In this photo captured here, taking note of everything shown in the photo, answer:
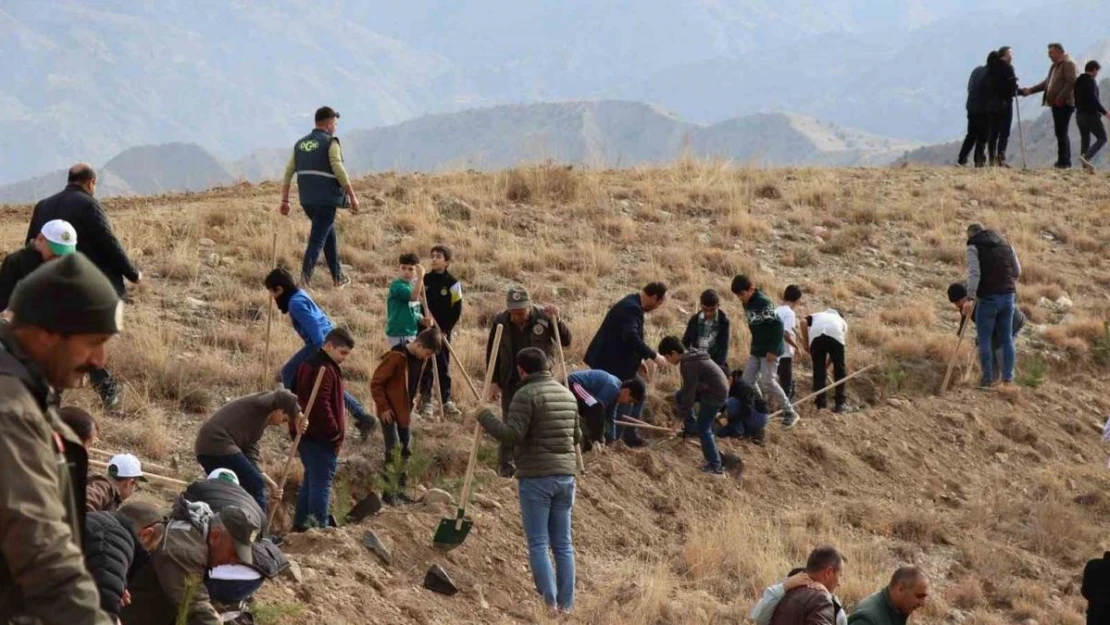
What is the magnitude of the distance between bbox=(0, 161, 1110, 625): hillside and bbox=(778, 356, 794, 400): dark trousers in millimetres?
321

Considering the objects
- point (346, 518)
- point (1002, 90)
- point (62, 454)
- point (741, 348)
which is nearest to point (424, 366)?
point (346, 518)

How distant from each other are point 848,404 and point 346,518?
609 cm

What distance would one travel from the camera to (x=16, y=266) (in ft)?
32.2

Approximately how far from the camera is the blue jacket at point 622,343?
11703 millimetres

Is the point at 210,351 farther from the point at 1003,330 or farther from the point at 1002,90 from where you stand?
the point at 1002,90

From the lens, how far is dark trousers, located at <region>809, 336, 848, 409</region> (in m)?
13.7

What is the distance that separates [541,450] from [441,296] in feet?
11.9

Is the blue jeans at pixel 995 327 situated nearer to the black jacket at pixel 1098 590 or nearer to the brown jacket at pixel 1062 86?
the black jacket at pixel 1098 590

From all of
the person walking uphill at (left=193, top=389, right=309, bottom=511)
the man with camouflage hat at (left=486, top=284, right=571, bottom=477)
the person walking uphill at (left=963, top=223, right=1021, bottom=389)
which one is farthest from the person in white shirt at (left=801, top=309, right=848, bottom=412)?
the person walking uphill at (left=193, top=389, right=309, bottom=511)

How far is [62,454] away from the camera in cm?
374

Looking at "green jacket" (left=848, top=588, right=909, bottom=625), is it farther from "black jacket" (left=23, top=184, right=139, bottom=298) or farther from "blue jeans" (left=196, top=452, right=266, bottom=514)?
"black jacket" (left=23, top=184, right=139, bottom=298)

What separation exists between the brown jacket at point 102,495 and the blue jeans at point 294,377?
302 centimetres

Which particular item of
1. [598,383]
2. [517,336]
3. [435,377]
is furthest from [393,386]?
[598,383]

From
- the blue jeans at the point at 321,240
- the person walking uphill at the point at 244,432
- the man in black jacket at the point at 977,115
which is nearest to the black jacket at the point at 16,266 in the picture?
the person walking uphill at the point at 244,432
